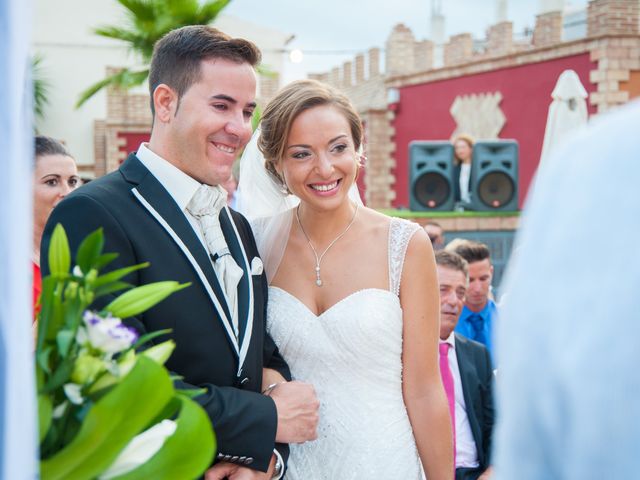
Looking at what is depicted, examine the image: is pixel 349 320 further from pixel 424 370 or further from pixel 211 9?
pixel 211 9

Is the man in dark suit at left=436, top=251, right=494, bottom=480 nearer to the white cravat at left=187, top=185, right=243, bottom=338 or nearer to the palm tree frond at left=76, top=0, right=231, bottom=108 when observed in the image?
the white cravat at left=187, top=185, right=243, bottom=338

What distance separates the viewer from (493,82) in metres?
16.6

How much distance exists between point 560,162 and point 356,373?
2.02 metres

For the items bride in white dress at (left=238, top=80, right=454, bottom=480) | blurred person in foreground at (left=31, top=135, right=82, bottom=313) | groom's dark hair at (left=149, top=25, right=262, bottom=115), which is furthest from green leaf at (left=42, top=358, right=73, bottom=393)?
blurred person in foreground at (left=31, top=135, right=82, bottom=313)

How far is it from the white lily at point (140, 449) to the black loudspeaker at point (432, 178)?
10.3 meters

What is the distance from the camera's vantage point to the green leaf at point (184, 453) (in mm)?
1342

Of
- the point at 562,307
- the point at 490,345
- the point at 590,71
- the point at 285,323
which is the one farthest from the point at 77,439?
the point at 590,71

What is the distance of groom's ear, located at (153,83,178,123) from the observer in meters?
2.44

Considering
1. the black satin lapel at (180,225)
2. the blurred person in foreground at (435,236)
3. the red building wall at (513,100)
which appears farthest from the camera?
the red building wall at (513,100)

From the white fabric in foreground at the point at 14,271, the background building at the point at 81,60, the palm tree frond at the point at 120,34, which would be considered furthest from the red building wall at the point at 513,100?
the white fabric in foreground at the point at 14,271

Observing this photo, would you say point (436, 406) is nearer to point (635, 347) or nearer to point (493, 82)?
point (635, 347)

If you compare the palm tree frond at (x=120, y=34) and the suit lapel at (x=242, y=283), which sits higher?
the palm tree frond at (x=120, y=34)

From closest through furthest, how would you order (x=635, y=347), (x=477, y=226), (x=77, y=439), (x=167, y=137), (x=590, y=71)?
(x=635, y=347), (x=77, y=439), (x=167, y=137), (x=477, y=226), (x=590, y=71)

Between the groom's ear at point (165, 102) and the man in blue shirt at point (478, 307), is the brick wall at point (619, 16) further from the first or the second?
the groom's ear at point (165, 102)
